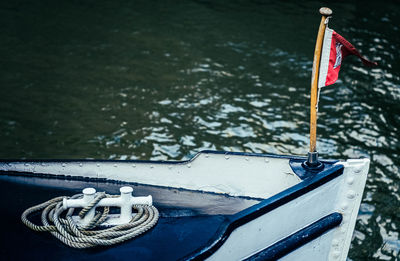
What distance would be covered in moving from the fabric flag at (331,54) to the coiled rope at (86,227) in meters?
1.88

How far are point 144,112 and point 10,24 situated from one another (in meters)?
5.82

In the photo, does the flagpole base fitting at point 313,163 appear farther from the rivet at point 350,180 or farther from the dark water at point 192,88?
the dark water at point 192,88

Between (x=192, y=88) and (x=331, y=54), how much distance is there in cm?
593

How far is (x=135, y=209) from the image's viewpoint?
13.3 feet

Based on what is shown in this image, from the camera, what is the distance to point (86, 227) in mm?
3660

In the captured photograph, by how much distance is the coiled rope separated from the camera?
353 centimetres

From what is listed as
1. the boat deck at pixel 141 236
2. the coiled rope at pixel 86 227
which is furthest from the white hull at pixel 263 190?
the coiled rope at pixel 86 227

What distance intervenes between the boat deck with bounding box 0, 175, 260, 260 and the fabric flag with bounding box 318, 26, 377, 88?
4.76 ft

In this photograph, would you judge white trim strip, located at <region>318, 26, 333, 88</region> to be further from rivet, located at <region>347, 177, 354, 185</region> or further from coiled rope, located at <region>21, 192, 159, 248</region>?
coiled rope, located at <region>21, 192, 159, 248</region>

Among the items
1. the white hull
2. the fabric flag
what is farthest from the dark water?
the fabric flag

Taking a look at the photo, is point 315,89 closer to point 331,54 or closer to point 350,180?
point 331,54

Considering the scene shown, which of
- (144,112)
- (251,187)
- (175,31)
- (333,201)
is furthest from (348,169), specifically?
(175,31)

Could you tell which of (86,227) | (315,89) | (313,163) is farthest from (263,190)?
(86,227)

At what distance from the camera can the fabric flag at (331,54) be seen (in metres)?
3.76
